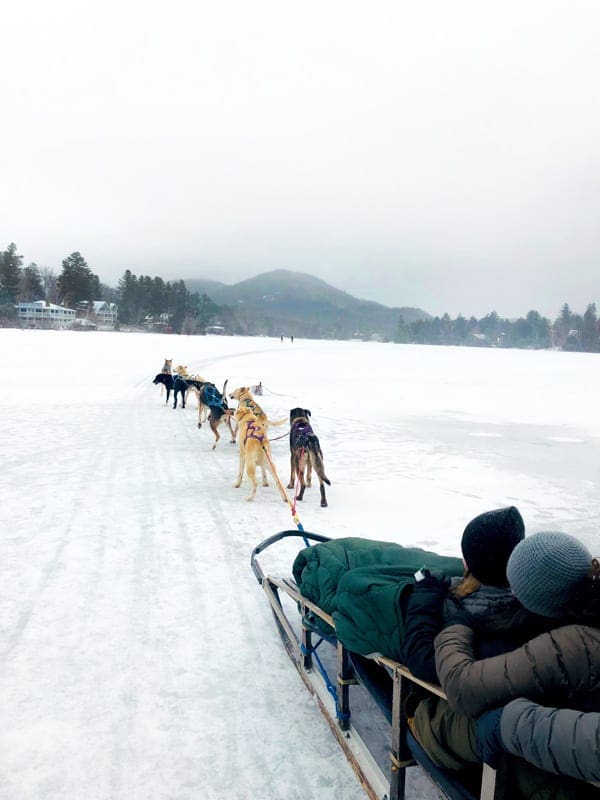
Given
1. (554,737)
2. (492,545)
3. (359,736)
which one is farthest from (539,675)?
(359,736)

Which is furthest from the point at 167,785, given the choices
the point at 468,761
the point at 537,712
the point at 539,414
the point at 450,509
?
the point at 539,414

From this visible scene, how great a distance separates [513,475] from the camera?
8.12 m

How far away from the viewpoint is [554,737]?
1.30m

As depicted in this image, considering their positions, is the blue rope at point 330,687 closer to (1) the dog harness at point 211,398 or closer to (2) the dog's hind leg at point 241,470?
(2) the dog's hind leg at point 241,470

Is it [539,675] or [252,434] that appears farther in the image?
[252,434]

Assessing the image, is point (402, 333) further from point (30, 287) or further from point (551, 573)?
point (551, 573)

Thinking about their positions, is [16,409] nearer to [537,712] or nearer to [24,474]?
[24,474]

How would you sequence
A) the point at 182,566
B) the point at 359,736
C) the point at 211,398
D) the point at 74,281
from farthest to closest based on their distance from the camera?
1. the point at 74,281
2. the point at 211,398
3. the point at 182,566
4. the point at 359,736

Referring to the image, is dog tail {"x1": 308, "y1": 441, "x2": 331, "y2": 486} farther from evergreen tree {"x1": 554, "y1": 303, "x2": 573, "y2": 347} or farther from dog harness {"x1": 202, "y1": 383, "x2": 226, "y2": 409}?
evergreen tree {"x1": 554, "y1": 303, "x2": 573, "y2": 347}

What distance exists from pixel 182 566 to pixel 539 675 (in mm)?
3419

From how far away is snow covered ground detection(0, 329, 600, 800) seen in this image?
2408mm

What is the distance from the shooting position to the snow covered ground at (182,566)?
7.90 feet

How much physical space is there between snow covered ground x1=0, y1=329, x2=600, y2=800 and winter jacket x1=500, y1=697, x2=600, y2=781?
50.1 inches

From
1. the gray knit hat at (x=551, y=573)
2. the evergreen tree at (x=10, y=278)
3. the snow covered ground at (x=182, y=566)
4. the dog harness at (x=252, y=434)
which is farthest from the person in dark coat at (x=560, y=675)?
the evergreen tree at (x=10, y=278)
